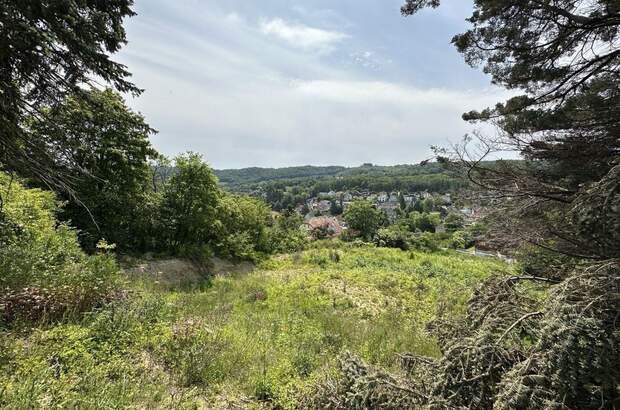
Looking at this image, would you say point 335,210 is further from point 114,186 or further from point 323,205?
point 114,186

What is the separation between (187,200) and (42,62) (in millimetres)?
14049

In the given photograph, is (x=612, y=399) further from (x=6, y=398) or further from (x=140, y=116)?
(x=140, y=116)

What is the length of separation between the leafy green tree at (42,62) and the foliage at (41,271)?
Answer: 568 millimetres

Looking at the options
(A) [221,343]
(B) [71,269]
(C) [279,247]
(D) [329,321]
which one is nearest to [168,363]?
(A) [221,343]

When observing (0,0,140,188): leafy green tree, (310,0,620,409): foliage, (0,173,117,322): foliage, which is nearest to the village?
(0,173,117,322): foliage

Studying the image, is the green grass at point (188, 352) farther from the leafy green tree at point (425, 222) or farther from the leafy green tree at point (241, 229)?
the leafy green tree at point (425, 222)

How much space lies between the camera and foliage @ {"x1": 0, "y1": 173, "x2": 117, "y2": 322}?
502cm

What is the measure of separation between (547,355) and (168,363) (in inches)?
186

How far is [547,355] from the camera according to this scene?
2209 millimetres

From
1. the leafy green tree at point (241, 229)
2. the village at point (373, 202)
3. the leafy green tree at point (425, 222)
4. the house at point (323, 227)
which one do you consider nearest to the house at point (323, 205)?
the village at point (373, 202)

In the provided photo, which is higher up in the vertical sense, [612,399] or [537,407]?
[612,399]

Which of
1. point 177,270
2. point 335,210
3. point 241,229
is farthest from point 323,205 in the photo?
point 177,270

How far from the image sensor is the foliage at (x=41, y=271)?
5.02m

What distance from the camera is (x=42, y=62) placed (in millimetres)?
4172
